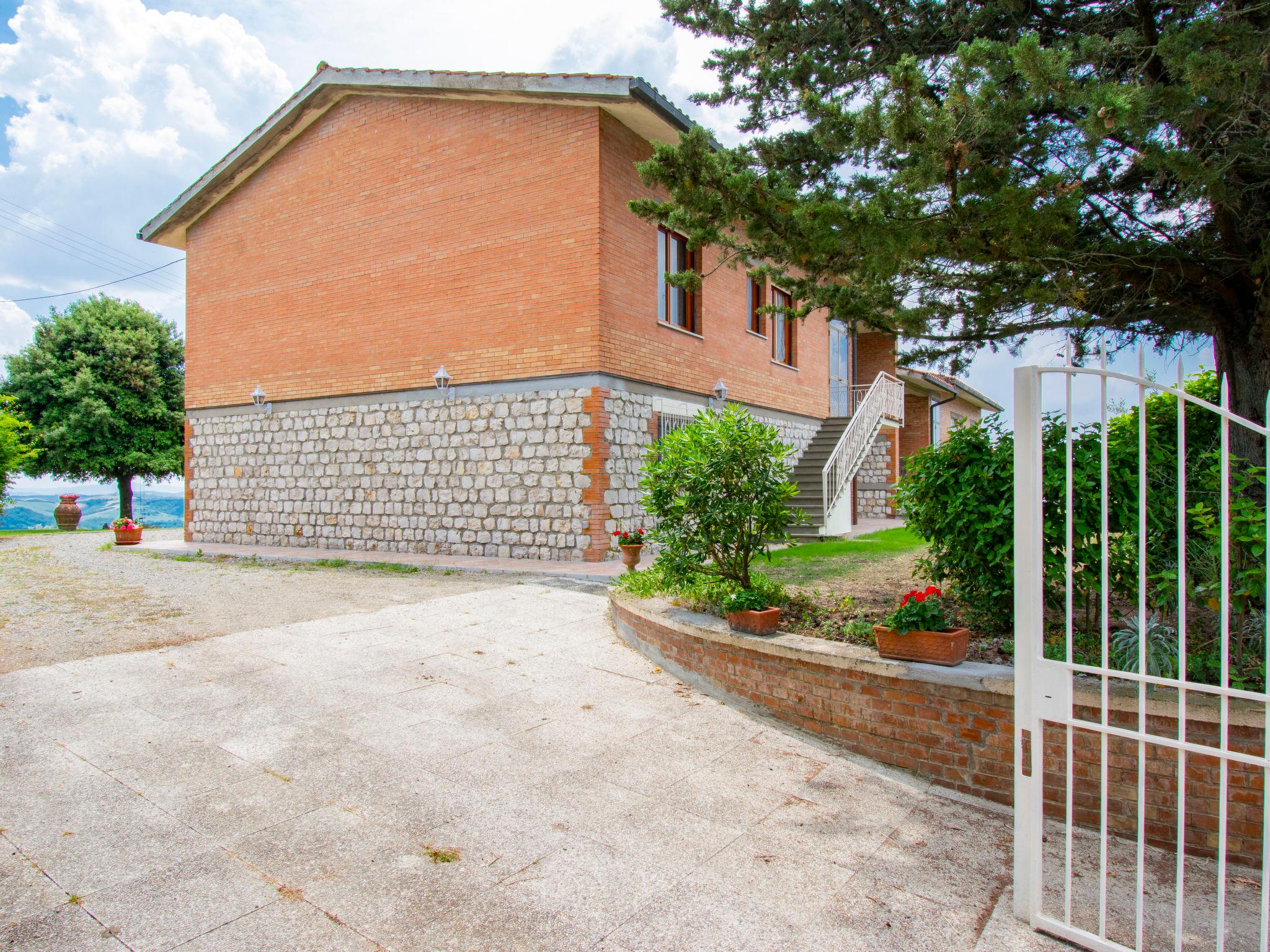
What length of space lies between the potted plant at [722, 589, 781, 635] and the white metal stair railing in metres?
8.55

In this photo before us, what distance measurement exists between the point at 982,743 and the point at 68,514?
87.8 ft

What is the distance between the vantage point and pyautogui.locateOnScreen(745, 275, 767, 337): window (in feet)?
48.1

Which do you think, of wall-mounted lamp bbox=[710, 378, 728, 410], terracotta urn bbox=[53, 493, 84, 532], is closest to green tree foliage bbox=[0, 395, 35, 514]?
terracotta urn bbox=[53, 493, 84, 532]

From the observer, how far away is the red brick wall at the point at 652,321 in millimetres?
10906

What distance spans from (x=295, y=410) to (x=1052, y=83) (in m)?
13.6

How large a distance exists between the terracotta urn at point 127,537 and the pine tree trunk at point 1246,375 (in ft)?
59.1

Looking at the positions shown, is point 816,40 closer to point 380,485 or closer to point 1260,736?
point 1260,736

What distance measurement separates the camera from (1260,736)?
284 cm

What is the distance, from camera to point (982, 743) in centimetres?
348

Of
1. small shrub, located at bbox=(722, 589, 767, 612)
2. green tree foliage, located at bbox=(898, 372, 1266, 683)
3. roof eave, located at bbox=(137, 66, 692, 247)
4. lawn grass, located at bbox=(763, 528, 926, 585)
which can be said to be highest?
roof eave, located at bbox=(137, 66, 692, 247)

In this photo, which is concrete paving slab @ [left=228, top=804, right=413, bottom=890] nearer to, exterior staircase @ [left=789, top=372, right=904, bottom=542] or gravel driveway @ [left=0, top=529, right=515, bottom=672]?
gravel driveway @ [left=0, top=529, right=515, bottom=672]

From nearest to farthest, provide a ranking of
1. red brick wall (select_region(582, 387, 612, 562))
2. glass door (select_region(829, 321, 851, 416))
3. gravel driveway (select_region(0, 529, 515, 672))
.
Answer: gravel driveway (select_region(0, 529, 515, 672)) < red brick wall (select_region(582, 387, 612, 562)) < glass door (select_region(829, 321, 851, 416))

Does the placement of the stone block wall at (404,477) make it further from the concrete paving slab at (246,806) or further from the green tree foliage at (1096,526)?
the concrete paving slab at (246,806)

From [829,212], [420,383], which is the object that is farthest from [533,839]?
[420,383]
